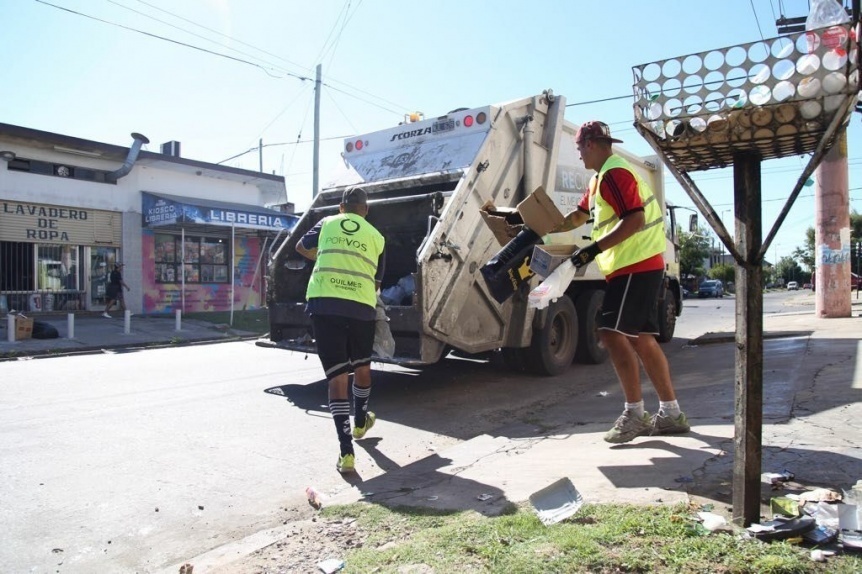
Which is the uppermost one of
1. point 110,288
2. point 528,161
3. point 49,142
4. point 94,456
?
point 49,142

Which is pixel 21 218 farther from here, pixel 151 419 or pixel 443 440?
pixel 443 440

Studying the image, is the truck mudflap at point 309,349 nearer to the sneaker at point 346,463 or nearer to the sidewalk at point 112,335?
the sneaker at point 346,463

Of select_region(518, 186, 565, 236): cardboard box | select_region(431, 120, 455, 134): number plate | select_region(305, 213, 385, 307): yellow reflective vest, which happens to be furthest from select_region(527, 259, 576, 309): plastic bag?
select_region(431, 120, 455, 134): number plate

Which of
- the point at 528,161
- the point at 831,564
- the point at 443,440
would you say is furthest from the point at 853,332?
the point at 831,564

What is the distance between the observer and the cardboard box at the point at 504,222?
13.6 ft

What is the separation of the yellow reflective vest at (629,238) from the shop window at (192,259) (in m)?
15.9

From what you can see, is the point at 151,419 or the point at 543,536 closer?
the point at 543,536

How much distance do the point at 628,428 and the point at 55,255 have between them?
1654 cm

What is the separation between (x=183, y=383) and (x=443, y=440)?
13.1 ft

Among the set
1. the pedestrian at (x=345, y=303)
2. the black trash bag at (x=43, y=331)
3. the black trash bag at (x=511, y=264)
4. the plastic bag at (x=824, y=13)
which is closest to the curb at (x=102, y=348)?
the black trash bag at (x=43, y=331)

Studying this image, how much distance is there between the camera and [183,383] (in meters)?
7.42

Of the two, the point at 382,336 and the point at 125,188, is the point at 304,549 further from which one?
the point at 125,188

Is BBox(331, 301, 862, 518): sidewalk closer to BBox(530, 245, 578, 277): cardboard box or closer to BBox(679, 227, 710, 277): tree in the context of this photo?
BBox(530, 245, 578, 277): cardboard box

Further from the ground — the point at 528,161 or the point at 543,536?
the point at 528,161
